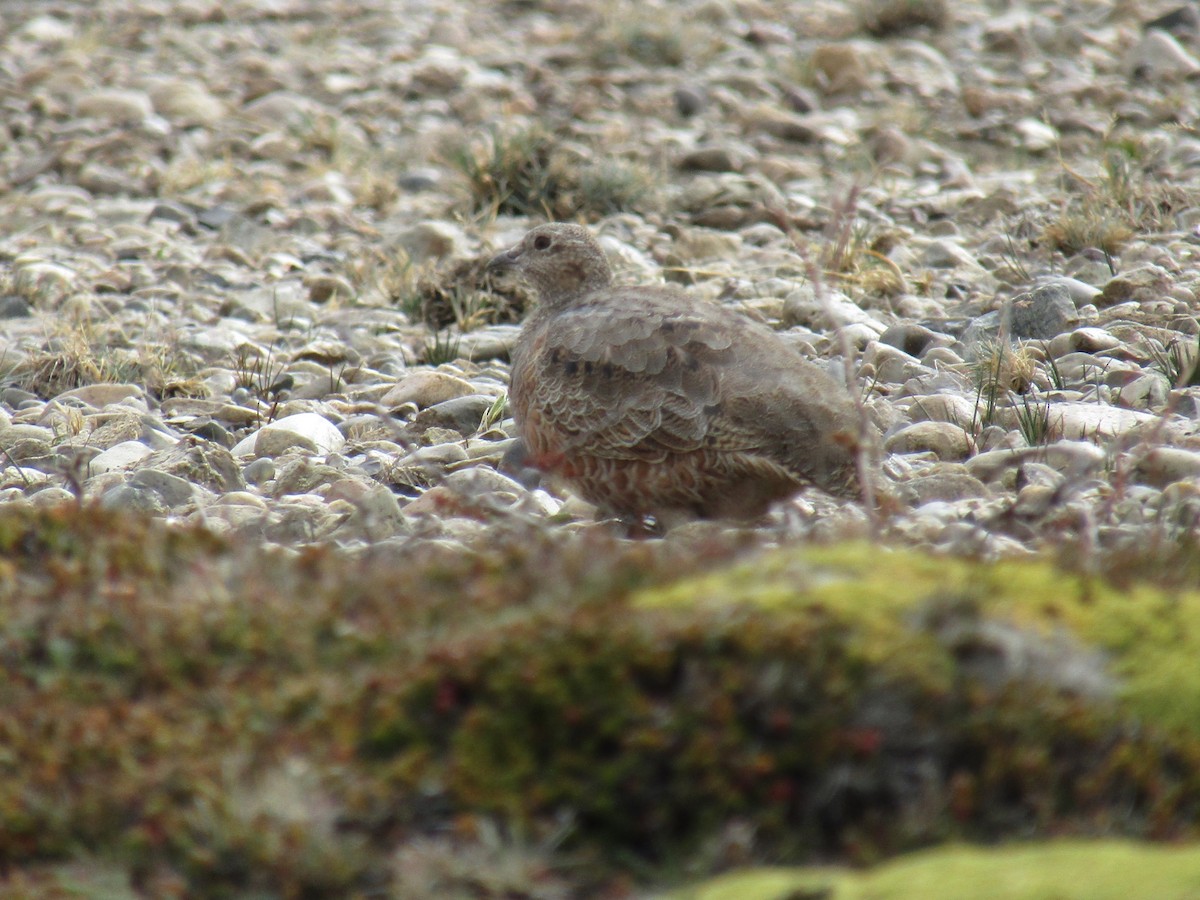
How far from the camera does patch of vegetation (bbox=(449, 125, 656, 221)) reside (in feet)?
35.0

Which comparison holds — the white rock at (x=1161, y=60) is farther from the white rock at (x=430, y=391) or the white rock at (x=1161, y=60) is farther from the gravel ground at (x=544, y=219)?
the white rock at (x=430, y=391)

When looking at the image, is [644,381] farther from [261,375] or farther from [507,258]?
[261,375]

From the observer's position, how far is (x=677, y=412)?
17.9 feet

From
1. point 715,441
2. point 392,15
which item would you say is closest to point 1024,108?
point 392,15

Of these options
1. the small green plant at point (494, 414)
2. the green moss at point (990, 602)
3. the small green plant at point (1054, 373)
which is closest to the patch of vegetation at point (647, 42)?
the small green plant at point (494, 414)

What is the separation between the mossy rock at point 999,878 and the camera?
248 centimetres

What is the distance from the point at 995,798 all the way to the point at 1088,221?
6.82m

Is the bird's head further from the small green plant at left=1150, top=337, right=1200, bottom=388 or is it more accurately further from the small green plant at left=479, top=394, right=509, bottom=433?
the small green plant at left=1150, top=337, right=1200, bottom=388

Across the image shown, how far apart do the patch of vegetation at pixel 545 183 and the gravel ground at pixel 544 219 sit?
29mm

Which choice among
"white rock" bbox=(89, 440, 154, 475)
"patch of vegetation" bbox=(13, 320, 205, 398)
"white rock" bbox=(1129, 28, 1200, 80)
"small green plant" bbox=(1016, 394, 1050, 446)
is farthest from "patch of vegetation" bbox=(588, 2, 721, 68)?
"small green plant" bbox=(1016, 394, 1050, 446)

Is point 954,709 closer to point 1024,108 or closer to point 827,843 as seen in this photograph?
point 827,843

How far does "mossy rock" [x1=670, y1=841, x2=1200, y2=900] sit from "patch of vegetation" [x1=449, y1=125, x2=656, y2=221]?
27.4 feet

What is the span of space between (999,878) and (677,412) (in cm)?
308

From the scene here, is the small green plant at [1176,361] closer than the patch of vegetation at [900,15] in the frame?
Yes
